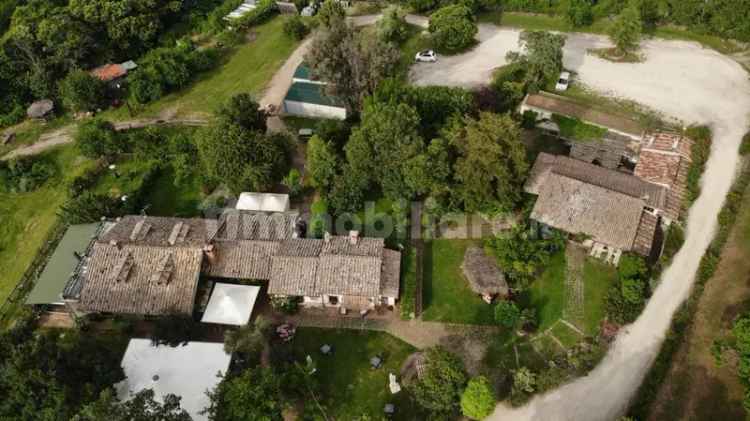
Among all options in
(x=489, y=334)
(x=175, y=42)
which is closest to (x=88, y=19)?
(x=175, y=42)

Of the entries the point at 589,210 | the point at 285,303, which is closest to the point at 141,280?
the point at 285,303

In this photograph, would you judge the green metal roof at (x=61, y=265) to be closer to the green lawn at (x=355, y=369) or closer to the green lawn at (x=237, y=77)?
the green lawn at (x=355, y=369)

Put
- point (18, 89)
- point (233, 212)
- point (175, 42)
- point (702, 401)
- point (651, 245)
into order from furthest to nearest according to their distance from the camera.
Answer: point (175, 42), point (18, 89), point (233, 212), point (651, 245), point (702, 401)

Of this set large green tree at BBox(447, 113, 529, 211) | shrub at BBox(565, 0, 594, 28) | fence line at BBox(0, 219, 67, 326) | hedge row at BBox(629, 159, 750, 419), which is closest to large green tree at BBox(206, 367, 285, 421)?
fence line at BBox(0, 219, 67, 326)

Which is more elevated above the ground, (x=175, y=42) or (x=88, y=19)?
(x=88, y=19)

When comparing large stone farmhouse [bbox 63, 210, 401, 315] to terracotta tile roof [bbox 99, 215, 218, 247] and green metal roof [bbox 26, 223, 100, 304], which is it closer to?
terracotta tile roof [bbox 99, 215, 218, 247]

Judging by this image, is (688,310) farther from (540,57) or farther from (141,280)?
(141,280)

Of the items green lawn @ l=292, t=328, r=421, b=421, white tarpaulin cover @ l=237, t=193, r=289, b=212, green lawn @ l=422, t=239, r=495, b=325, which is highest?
white tarpaulin cover @ l=237, t=193, r=289, b=212

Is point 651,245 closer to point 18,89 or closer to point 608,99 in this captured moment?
point 608,99
